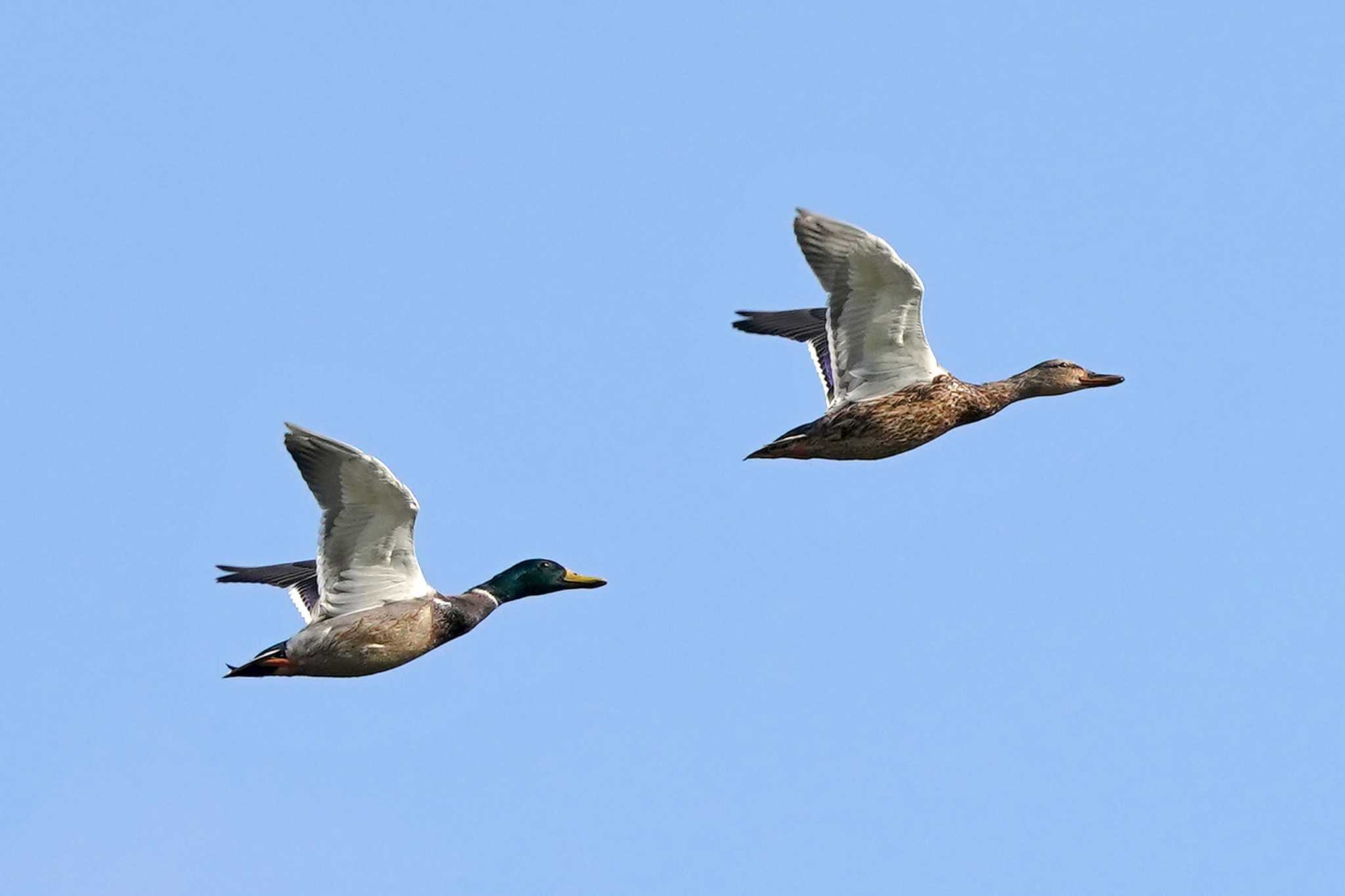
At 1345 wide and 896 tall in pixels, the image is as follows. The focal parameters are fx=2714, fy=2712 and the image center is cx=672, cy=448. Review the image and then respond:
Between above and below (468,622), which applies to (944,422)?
above

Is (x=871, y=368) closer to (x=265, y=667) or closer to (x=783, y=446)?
(x=783, y=446)

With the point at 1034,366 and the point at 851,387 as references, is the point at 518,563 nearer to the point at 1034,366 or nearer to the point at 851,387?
the point at 851,387

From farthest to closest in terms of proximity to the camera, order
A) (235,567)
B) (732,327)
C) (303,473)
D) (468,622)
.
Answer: (732,327)
(235,567)
(468,622)
(303,473)

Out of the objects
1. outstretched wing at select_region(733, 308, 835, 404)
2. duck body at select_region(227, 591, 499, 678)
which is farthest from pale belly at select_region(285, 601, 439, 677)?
outstretched wing at select_region(733, 308, 835, 404)

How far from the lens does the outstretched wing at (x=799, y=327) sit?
1146 inches

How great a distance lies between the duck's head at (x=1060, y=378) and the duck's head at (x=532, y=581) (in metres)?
5.13

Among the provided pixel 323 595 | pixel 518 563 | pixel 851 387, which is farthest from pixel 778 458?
pixel 323 595

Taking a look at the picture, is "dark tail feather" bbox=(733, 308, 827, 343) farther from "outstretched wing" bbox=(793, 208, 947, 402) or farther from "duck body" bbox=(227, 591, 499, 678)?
"duck body" bbox=(227, 591, 499, 678)

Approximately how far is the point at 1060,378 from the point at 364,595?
26.3 ft

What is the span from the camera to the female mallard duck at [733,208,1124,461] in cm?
2616

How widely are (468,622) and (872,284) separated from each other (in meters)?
5.13

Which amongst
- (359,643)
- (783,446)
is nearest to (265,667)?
(359,643)

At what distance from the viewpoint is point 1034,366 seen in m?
28.9

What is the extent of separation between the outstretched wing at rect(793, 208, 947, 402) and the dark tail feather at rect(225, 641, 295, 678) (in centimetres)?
612
